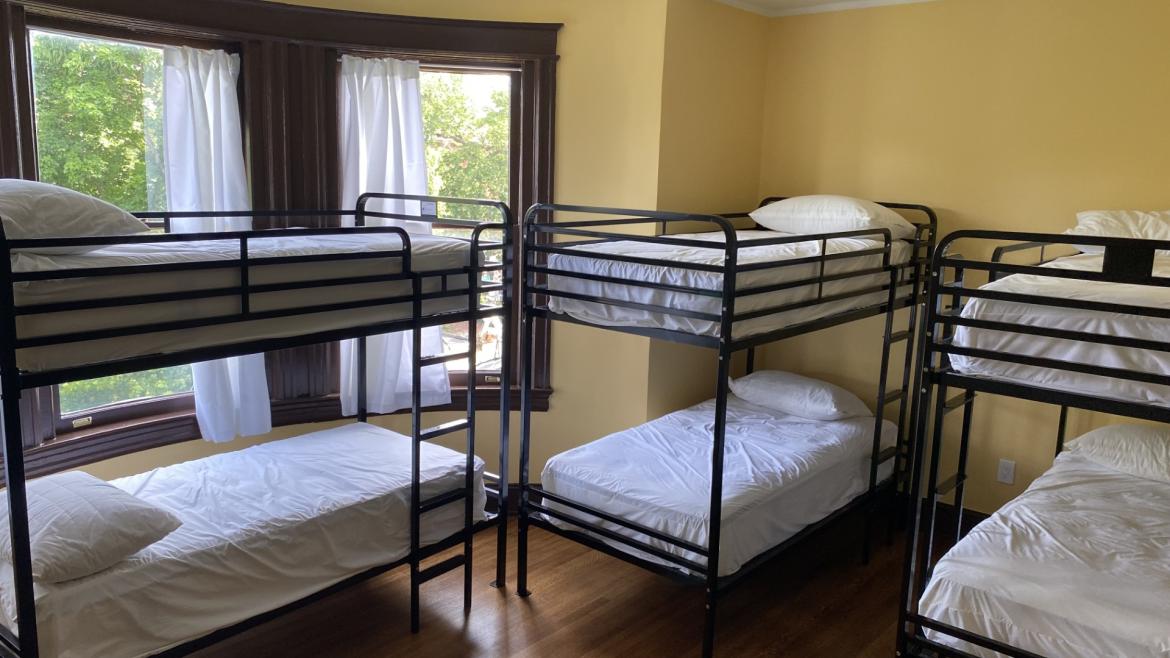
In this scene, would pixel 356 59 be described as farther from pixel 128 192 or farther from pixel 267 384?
pixel 267 384

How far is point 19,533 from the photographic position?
214 cm

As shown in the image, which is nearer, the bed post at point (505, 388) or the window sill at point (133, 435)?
the window sill at point (133, 435)

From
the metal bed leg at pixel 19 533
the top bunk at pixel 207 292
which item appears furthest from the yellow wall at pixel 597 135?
the metal bed leg at pixel 19 533

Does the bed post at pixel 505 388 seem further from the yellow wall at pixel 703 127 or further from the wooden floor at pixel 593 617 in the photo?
the yellow wall at pixel 703 127

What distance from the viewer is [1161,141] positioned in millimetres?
3590

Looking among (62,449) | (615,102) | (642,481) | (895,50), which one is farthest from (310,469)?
(895,50)

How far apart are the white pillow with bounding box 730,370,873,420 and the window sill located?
2100 mm

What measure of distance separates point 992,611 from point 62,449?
10.9 ft

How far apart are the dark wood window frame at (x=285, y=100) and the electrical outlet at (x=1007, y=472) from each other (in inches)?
90.4

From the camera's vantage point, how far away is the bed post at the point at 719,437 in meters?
Answer: 2.77

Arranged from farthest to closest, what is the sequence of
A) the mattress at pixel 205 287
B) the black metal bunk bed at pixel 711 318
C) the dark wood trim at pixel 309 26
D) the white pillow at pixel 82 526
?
1. the dark wood trim at pixel 309 26
2. the black metal bunk bed at pixel 711 318
3. the white pillow at pixel 82 526
4. the mattress at pixel 205 287

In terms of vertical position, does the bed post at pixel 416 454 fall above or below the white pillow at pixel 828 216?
below

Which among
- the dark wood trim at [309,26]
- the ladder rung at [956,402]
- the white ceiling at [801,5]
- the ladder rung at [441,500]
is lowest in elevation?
the ladder rung at [441,500]

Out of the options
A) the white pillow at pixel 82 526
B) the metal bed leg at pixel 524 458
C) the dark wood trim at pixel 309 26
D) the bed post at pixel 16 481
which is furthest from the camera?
the metal bed leg at pixel 524 458
